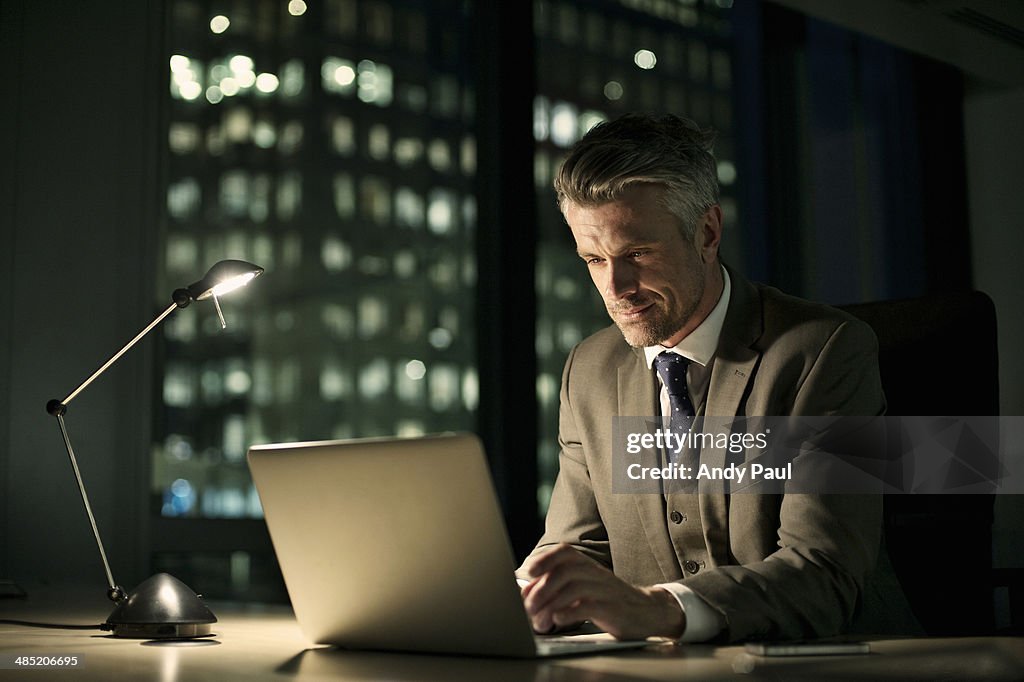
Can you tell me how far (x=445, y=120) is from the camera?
374cm

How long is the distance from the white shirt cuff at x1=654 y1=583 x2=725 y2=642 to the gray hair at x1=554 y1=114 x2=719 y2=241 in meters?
0.75

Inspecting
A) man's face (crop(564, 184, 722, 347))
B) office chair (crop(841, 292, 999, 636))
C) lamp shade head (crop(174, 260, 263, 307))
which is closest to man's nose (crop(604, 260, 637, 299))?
man's face (crop(564, 184, 722, 347))

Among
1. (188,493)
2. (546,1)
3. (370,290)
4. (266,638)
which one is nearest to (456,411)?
(370,290)

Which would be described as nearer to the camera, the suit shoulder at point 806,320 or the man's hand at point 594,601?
the man's hand at point 594,601

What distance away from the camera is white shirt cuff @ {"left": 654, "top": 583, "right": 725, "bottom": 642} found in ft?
3.85

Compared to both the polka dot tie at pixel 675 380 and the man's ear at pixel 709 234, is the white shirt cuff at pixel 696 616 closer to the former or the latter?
the polka dot tie at pixel 675 380

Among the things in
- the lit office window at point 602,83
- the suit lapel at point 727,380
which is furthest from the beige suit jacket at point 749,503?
the lit office window at point 602,83

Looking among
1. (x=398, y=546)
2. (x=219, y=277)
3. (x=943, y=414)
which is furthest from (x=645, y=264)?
(x=398, y=546)

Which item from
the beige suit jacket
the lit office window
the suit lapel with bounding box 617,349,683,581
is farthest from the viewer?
the lit office window

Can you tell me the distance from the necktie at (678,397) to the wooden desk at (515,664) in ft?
1.81

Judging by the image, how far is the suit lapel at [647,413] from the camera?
5.58 ft

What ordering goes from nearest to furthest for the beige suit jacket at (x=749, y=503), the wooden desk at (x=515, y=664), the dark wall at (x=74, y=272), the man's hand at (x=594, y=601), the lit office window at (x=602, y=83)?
the wooden desk at (x=515, y=664), the man's hand at (x=594, y=601), the beige suit jacket at (x=749, y=503), the dark wall at (x=74, y=272), the lit office window at (x=602, y=83)

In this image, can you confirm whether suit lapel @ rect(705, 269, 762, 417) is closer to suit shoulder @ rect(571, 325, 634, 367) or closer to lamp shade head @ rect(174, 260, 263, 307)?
suit shoulder @ rect(571, 325, 634, 367)

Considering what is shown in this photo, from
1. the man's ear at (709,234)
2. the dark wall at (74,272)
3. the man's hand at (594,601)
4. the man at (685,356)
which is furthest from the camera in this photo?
the dark wall at (74,272)
